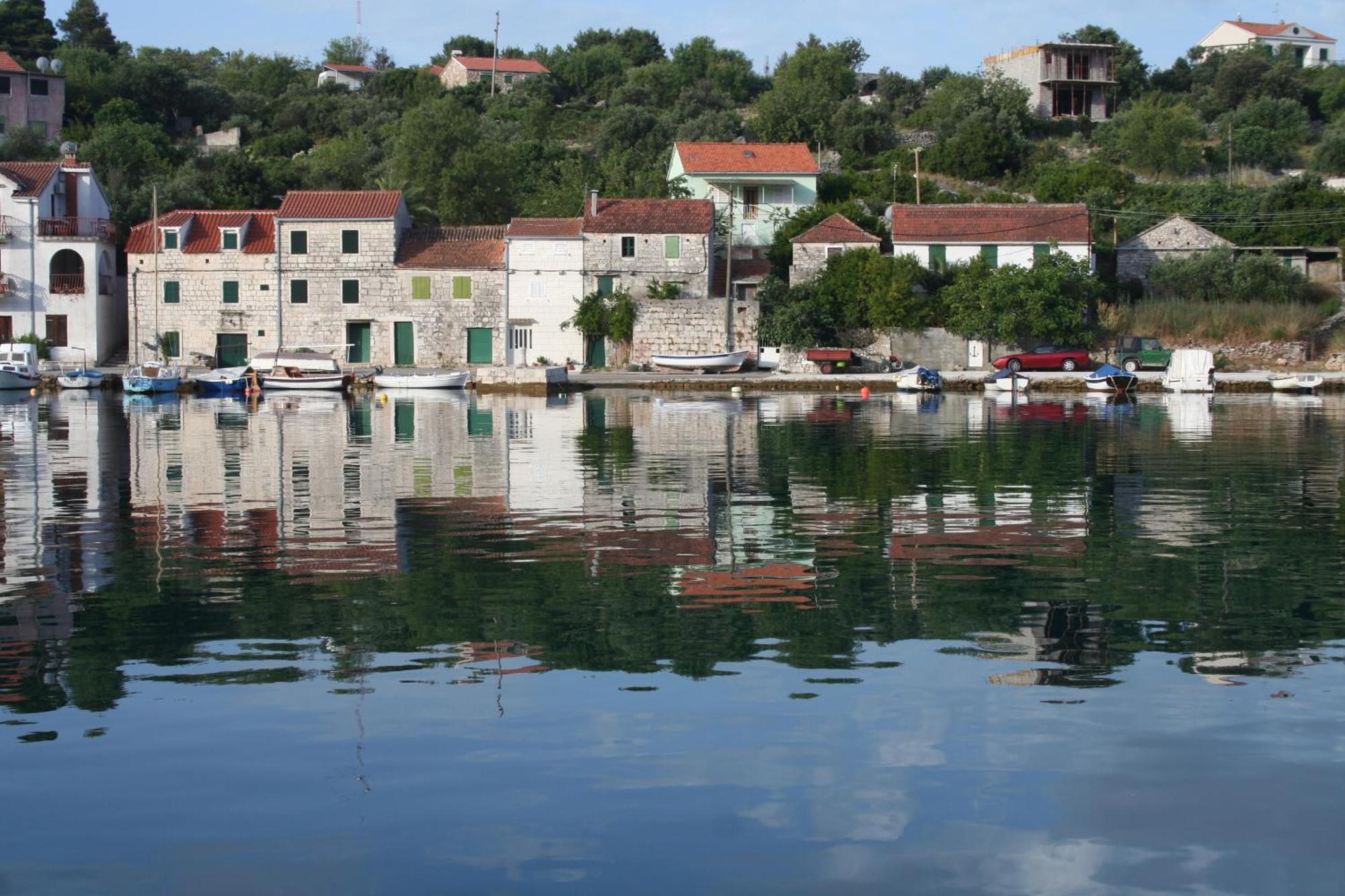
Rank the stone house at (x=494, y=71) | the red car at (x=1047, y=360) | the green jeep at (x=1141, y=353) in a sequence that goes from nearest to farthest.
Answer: the red car at (x=1047, y=360), the green jeep at (x=1141, y=353), the stone house at (x=494, y=71)

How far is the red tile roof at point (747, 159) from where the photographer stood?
67.4 metres

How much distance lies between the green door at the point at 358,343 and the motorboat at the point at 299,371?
273cm

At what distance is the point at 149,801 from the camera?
320 inches

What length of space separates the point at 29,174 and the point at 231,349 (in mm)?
10811

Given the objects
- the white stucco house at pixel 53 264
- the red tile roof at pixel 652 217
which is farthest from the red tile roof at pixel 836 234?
the white stucco house at pixel 53 264

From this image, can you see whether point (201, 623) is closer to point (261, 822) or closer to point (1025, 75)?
point (261, 822)

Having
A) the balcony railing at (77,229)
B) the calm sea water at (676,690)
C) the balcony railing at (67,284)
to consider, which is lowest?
the calm sea water at (676,690)

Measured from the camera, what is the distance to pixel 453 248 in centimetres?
6081

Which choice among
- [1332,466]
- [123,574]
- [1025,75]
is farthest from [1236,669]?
[1025,75]

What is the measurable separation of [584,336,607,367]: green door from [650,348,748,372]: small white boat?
2.84 metres

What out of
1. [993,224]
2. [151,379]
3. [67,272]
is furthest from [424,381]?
[993,224]

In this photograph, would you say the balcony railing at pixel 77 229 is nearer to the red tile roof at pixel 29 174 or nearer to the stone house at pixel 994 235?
the red tile roof at pixel 29 174

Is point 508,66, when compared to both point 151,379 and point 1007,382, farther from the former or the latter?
point 1007,382

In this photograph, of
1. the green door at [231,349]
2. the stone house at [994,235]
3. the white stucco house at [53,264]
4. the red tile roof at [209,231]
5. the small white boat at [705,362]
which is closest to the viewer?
the small white boat at [705,362]
